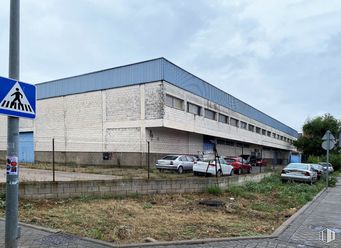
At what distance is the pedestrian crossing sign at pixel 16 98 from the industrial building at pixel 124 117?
77.6 feet

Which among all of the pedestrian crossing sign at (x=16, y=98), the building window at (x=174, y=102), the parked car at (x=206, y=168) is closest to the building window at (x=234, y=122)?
the building window at (x=174, y=102)

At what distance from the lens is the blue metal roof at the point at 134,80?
30.2 meters

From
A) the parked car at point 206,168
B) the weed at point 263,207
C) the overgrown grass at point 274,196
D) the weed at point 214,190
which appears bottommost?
the overgrown grass at point 274,196

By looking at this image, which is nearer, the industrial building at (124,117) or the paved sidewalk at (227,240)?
the paved sidewalk at (227,240)

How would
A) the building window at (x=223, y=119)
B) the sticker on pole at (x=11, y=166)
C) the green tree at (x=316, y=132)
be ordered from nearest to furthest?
the sticker on pole at (x=11, y=166) < the building window at (x=223, y=119) < the green tree at (x=316, y=132)

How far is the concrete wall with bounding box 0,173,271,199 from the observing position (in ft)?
35.9

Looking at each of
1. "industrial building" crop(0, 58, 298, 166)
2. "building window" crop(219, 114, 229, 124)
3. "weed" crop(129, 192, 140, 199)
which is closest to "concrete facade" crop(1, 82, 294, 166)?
"industrial building" crop(0, 58, 298, 166)

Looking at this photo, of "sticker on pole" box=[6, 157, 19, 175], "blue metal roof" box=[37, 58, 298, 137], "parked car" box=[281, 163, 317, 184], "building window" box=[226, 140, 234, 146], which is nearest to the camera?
"sticker on pole" box=[6, 157, 19, 175]

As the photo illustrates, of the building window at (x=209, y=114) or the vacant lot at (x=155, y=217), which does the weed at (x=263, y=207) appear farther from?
the building window at (x=209, y=114)

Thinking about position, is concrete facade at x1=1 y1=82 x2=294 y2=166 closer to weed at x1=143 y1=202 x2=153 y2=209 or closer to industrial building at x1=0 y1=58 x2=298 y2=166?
industrial building at x1=0 y1=58 x2=298 y2=166

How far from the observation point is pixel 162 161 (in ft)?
80.4

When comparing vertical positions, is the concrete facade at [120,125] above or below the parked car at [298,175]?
above

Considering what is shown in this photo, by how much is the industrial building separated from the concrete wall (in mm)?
14357

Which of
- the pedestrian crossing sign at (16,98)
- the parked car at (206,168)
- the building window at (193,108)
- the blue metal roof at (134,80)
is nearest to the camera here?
the pedestrian crossing sign at (16,98)
